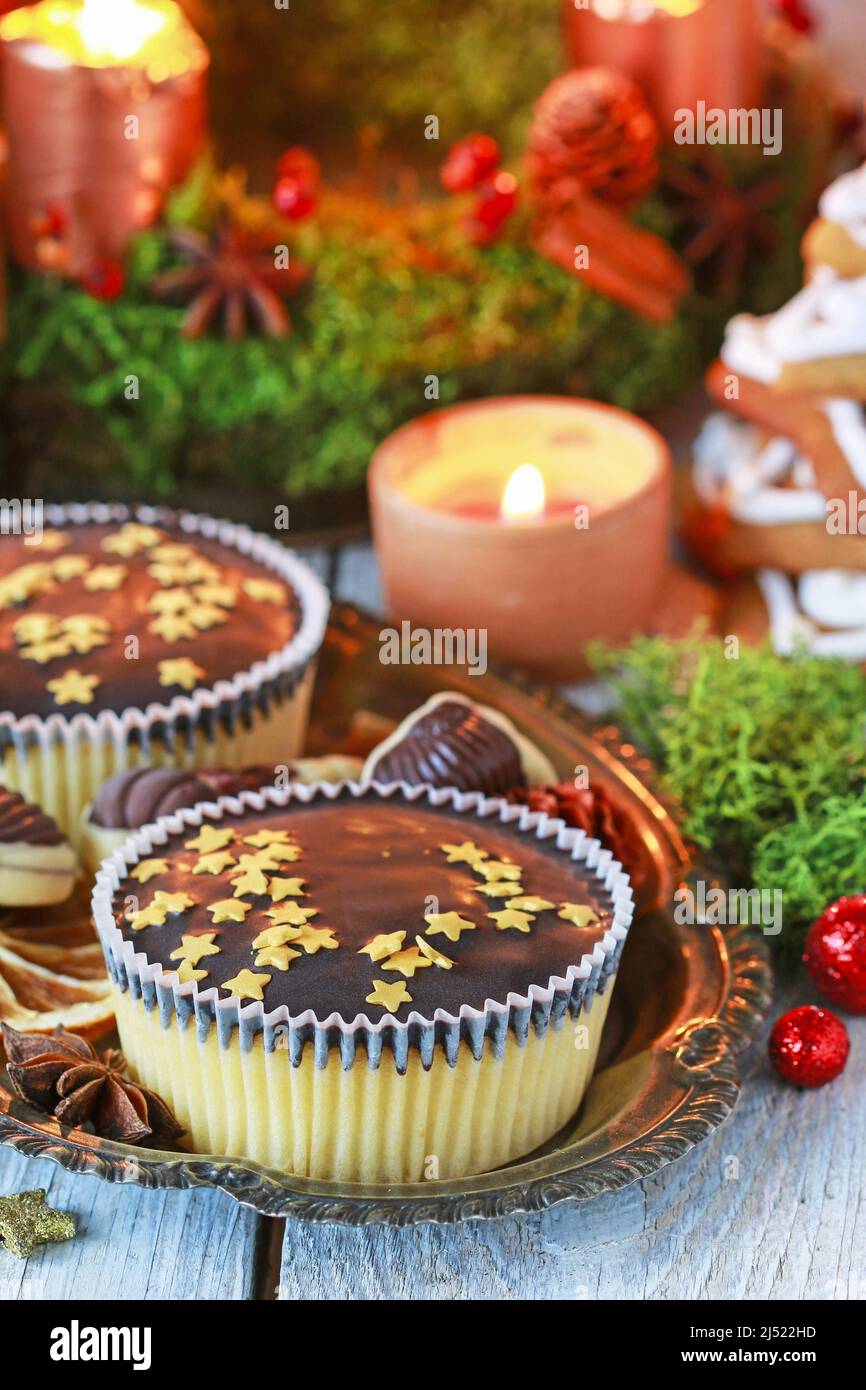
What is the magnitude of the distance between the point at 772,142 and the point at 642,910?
4.36ft

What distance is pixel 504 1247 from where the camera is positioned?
1354mm

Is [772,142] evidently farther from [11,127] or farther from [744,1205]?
[744,1205]

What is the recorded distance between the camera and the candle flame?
2053mm

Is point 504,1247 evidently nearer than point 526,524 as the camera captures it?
Yes

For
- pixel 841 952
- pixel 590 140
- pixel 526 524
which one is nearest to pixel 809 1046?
pixel 841 952

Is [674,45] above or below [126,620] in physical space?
above

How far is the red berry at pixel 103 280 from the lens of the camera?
216 cm

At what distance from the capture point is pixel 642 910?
1.63 meters

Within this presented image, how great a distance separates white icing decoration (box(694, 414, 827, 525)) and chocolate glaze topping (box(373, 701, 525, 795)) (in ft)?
1.98

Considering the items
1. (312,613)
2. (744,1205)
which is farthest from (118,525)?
(744,1205)

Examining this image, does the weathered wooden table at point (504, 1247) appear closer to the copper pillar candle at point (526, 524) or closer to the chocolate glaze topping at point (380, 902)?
the chocolate glaze topping at point (380, 902)

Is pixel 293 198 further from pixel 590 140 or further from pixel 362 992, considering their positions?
pixel 362 992

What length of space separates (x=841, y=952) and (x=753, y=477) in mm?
777

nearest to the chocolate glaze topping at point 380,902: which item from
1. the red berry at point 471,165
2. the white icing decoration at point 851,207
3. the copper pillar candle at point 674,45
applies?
the white icing decoration at point 851,207
